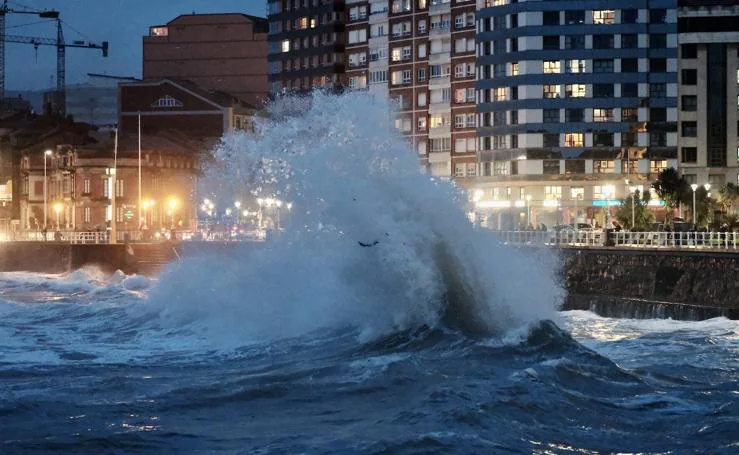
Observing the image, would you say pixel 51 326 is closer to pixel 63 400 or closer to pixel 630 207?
pixel 63 400

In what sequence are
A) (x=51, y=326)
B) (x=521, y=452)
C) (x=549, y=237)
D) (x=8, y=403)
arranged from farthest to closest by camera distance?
(x=549, y=237), (x=51, y=326), (x=8, y=403), (x=521, y=452)

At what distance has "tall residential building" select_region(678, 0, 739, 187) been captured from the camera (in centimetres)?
10981

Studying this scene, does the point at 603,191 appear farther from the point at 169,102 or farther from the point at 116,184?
the point at 169,102

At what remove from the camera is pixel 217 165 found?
405 feet

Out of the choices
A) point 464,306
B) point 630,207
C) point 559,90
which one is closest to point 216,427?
point 464,306

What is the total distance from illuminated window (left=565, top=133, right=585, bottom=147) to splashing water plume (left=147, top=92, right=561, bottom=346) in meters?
68.4

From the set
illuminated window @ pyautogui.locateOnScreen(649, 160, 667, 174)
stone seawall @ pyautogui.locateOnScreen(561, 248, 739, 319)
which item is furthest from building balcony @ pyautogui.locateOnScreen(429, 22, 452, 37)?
stone seawall @ pyautogui.locateOnScreen(561, 248, 739, 319)

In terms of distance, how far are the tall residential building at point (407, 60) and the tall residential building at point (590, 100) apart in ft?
34.1

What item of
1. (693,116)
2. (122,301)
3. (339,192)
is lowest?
(122,301)

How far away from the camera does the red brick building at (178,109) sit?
431 feet

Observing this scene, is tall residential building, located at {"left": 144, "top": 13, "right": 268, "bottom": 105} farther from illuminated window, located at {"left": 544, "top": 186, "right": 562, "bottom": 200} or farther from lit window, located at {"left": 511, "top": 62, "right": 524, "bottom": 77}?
illuminated window, located at {"left": 544, "top": 186, "right": 562, "bottom": 200}

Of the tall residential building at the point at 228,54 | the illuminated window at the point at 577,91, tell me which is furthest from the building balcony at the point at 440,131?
the tall residential building at the point at 228,54

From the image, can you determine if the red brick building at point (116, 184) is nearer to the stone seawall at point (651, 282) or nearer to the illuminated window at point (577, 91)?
the illuminated window at point (577, 91)

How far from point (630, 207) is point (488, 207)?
30.2 metres
